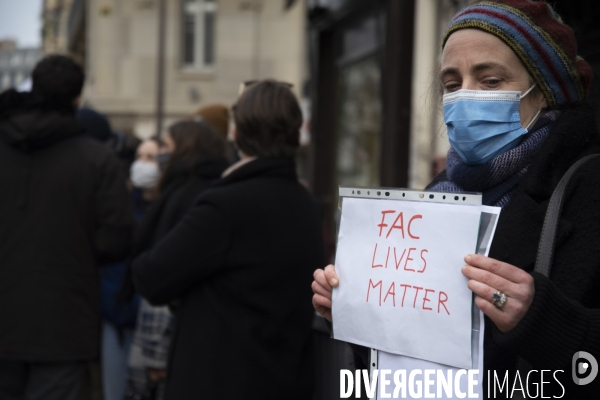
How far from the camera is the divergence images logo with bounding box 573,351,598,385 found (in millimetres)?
1717

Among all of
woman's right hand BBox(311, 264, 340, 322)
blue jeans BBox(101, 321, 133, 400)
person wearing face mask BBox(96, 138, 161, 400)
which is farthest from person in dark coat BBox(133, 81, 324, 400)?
blue jeans BBox(101, 321, 133, 400)

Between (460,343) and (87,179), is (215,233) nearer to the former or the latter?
(87,179)

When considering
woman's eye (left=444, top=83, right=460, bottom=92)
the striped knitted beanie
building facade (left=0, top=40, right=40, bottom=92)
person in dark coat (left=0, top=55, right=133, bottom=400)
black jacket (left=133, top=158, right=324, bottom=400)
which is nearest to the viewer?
the striped knitted beanie

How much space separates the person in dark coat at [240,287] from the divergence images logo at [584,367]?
1610 millimetres

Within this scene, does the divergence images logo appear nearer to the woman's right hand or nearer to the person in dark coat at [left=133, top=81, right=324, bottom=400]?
the woman's right hand

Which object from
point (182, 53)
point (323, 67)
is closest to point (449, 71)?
point (323, 67)

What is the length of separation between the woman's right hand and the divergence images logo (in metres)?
0.57

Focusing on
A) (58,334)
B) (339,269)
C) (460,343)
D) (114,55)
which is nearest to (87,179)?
(58,334)

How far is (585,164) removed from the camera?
6.06 ft

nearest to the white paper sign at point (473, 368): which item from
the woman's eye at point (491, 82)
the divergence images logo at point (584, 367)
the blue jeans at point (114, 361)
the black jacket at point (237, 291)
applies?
the divergence images logo at point (584, 367)

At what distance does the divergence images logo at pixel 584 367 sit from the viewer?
5.63ft

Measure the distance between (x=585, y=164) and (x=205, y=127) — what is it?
3049mm

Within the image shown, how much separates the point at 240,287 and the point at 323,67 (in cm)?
524

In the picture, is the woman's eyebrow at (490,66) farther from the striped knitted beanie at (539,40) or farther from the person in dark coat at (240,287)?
the person in dark coat at (240,287)
